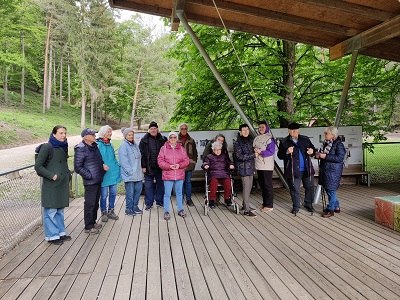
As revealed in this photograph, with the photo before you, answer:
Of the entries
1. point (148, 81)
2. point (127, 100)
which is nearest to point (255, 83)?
point (148, 81)

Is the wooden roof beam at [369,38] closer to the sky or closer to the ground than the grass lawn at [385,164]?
closer to the sky

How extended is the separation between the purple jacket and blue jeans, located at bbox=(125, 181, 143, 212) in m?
1.24

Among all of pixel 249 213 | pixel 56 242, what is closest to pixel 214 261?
pixel 249 213

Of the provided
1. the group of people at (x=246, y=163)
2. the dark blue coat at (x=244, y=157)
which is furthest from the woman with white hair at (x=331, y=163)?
the dark blue coat at (x=244, y=157)

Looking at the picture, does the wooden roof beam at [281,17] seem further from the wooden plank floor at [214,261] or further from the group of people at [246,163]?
the wooden plank floor at [214,261]

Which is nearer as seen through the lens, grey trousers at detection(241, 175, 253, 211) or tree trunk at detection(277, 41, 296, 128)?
grey trousers at detection(241, 175, 253, 211)

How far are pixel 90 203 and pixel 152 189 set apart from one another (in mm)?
1510

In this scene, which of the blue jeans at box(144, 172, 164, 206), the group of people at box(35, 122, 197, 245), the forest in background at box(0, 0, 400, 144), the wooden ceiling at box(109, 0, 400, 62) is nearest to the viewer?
the group of people at box(35, 122, 197, 245)

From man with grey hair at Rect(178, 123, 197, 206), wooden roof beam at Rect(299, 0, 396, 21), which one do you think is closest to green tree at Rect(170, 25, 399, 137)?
man with grey hair at Rect(178, 123, 197, 206)

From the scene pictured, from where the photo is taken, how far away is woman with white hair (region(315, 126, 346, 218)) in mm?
5023

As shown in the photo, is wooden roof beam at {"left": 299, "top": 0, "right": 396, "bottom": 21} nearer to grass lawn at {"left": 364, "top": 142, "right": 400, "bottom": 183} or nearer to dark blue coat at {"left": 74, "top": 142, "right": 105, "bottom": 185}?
dark blue coat at {"left": 74, "top": 142, "right": 105, "bottom": 185}

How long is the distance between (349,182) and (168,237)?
18.5 ft

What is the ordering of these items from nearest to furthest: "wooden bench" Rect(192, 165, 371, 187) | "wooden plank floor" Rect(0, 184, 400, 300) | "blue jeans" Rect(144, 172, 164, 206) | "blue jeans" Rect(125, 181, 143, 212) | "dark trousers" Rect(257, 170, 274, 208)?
1. "wooden plank floor" Rect(0, 184, 400, 300)
2. "blue jeans" Rect(125, 181, 143, 212)
3. "dark trousers" Rect(257, 170, 274, 208)
4. "blue jeans" Rect(144, 172, 164, 206)
5. "wooden bench" Rect(192, 165, 371, 187)

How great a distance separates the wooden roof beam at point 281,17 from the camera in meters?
5.09
